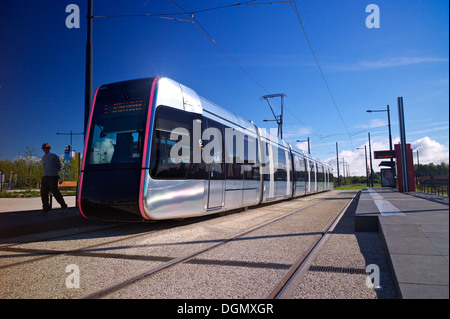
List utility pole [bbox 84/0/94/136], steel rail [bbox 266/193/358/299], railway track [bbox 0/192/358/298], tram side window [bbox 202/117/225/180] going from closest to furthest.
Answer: steel rail [bbox 266/193/358/299] < railway track [bbox 0/192/358/298] < tram side window [bbox 202/117/225/180] < utility pole [bbox 84/0/94/136]

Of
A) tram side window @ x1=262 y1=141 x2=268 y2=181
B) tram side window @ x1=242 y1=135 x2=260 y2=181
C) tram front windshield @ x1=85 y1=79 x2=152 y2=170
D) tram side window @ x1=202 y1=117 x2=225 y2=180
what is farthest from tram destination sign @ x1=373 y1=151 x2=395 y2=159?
tram front windshield @ x1=85 y1=79 x2=152 y2=170

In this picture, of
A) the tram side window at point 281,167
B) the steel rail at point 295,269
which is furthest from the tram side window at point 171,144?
the tram side window at point 281,167

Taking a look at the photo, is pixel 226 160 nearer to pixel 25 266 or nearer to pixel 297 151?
pixel 25 266

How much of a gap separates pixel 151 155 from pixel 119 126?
103 cm

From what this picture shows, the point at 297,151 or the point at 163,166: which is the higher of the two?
the point at 297,151

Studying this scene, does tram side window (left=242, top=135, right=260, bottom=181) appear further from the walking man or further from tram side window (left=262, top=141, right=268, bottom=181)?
the walking man

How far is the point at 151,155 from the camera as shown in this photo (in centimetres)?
598

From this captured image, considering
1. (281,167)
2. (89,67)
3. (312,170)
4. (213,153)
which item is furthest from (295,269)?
(312,170)

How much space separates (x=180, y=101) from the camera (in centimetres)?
683

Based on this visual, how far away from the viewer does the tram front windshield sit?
6113 millimetres

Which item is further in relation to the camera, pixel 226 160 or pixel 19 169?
pixel 19 169

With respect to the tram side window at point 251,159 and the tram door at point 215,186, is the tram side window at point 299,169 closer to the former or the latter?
the tram side window at point 251,159
